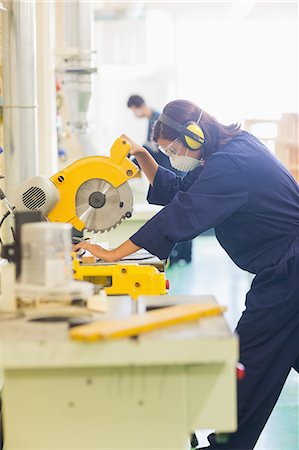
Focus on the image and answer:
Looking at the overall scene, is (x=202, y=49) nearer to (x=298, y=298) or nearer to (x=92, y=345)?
(x=298, y=298)

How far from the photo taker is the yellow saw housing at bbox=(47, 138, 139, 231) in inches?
102

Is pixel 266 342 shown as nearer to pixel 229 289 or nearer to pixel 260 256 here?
pixel 260 256

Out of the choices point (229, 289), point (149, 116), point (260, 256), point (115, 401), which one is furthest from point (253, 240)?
point (149, 116)

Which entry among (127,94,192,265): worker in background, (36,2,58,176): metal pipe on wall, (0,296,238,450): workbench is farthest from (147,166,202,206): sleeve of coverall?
(127,94,192,265): worker in background

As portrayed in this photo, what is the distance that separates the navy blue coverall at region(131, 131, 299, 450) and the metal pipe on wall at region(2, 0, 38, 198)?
0.87m

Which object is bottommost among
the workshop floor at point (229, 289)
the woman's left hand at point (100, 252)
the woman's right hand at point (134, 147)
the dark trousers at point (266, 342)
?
the workshop floor at point (229, 289)

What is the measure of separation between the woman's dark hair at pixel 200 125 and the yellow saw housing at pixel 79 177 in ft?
0.55

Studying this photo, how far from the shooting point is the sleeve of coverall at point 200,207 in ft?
7.69

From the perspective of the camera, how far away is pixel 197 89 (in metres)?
9.99

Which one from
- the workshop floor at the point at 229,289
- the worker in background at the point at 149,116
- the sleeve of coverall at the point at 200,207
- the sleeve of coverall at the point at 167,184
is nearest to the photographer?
the sleeve of coverall at the point at 200,207

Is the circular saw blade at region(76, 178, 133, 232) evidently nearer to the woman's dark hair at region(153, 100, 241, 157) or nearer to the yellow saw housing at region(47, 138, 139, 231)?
the yellow saw housing at region(47, 138, 139, 231)

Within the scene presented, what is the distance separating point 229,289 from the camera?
632 centimetres

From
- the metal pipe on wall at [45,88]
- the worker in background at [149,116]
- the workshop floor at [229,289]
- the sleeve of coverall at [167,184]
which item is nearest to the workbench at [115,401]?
the sleeve of coverall at [167,184]

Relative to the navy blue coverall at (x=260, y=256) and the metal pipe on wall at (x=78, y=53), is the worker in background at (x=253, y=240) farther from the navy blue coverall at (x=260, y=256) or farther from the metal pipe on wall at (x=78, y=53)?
the metal pipe on wall at (x=78, y=53)
